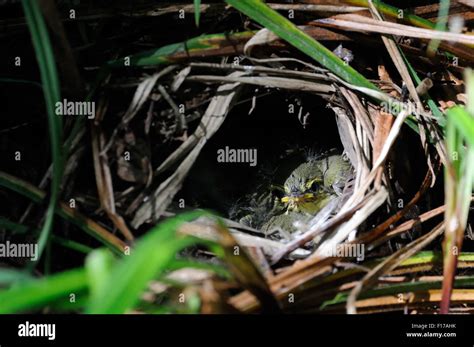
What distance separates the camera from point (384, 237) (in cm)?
195

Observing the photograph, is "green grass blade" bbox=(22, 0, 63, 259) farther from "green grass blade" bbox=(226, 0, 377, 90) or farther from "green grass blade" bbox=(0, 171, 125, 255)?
"green grass blade" bbox=(226, 0, 377, 90)

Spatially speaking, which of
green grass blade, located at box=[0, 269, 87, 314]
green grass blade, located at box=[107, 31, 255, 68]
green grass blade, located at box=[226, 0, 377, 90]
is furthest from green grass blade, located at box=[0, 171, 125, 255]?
green grass blade, located at box=[226, 0, 377, 90]

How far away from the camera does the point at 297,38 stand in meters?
2.04

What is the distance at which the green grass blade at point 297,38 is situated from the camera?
198 cm

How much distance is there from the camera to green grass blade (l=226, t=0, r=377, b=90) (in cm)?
198

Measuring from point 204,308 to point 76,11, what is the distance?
1.24m

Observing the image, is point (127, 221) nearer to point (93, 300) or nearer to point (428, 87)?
point (93, 300)

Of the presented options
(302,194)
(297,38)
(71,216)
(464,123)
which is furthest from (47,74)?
(302,194)

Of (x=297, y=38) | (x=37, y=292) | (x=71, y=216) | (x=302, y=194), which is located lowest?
(x=37, y=292)

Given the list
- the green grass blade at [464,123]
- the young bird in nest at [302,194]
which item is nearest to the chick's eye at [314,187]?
the young bird in nest at [302,194]

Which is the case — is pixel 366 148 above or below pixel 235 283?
above

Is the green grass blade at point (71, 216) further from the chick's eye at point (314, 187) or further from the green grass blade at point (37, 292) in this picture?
the chick's eye at point (314, 187)

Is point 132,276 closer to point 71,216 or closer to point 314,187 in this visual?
point 71,216

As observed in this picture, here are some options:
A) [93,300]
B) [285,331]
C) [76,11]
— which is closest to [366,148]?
[285,331]
